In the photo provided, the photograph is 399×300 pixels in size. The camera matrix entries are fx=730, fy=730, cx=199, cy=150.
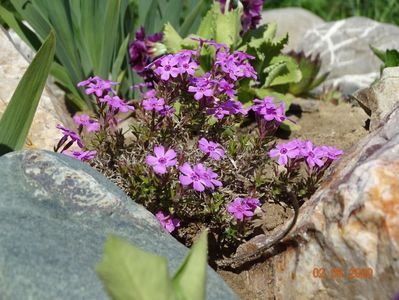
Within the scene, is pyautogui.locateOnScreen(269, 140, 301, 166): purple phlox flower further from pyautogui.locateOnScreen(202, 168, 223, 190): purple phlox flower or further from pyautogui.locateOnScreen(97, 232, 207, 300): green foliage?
pyautogui.locateOnScreen(97, 232, 207, 300): green foliage

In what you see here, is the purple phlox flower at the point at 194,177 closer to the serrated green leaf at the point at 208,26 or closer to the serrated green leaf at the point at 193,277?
the serrated green leaf at the point at 193,277

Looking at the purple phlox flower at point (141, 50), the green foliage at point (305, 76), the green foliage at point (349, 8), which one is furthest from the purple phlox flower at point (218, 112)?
the green foliage at point (349, 8)

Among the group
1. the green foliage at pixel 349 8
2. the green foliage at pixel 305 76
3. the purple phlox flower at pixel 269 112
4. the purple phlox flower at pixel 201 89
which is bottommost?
the green foliage at pixel 349 8

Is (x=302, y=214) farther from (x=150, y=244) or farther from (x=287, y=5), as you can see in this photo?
(x=287, y=5)

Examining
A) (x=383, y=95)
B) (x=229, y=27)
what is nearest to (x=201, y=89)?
(x=383, y=95)

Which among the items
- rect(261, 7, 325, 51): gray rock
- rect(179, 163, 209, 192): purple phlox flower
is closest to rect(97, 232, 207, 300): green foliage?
rect(179, 163, 209, 192): purple phlox flower
